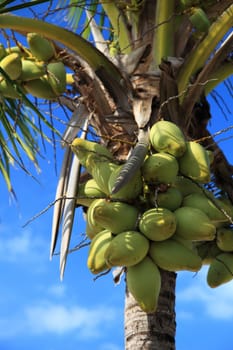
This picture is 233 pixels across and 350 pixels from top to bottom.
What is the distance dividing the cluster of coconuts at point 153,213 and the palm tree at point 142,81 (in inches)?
10.0

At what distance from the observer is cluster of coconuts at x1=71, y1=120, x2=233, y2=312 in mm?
2160

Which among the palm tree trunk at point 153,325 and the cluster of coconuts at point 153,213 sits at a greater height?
the cluster of coconuts at point 153,213

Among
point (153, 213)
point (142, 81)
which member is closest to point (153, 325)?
point (153, 213)

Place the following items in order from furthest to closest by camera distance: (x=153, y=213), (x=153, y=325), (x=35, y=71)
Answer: (x=35, y=71) → (x=153, y=325) → (x=153, y=213)

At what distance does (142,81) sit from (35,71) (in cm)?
48

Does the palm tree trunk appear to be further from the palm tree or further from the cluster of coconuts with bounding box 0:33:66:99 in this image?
the cluster of coconuts with bounding box 0:33:66:99

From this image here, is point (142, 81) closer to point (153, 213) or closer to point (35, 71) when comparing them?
point (35, 71)

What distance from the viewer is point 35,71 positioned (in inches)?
112

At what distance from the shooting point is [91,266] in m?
2.32

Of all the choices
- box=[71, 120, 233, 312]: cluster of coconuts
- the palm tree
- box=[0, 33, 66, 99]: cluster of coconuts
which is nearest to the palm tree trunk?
the palm tree

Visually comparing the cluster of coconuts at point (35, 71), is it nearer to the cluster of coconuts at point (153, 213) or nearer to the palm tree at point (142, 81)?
the palm tree at point (142, 81)

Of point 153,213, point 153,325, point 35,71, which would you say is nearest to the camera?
point 153,213

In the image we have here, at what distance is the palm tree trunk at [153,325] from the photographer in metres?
2.48

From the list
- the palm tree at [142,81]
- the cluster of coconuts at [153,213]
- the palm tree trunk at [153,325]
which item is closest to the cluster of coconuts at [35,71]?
the palm tree at [142,81]
